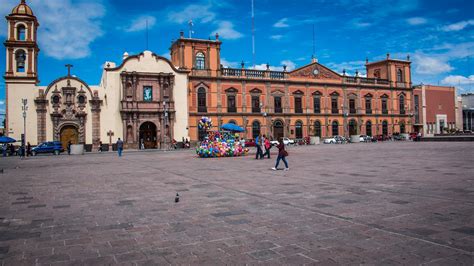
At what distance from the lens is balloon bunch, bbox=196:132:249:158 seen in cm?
2164

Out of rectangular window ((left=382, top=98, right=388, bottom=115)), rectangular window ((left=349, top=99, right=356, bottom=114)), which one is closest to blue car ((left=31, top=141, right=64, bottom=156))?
rectangular window ((left=349, top=99, right=356, bottom=114))

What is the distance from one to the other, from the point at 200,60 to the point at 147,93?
7.62 m

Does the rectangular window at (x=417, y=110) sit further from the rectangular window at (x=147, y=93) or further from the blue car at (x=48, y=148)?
the blue car at (x=48, y=148)

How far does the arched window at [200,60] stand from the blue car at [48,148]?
17.5 meters

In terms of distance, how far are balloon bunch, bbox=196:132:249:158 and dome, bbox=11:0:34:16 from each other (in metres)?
25.9

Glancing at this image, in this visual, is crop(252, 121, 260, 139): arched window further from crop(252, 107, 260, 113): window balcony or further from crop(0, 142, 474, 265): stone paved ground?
crop(0, 142, 474, 265): stone paved ground

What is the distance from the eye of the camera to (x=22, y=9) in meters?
34.9

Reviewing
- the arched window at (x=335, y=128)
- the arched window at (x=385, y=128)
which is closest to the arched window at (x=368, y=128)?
the arched window at (x=385, y=128)

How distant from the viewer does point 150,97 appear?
3881 cm

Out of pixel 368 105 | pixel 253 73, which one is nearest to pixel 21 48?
pixel 253 73

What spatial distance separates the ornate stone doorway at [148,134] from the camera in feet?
129

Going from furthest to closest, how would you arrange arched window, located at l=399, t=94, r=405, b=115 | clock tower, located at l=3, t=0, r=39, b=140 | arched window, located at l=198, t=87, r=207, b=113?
1. arched window, located at l=399, t=94, r=405, b=115
2. arched window, located at l=198, t=87, r=207, b=113
3. clock tower, located at l=3, t=0, r=39, b=140

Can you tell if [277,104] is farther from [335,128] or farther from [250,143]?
[335,128]

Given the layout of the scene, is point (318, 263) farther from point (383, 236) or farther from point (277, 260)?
point (383, 236)
